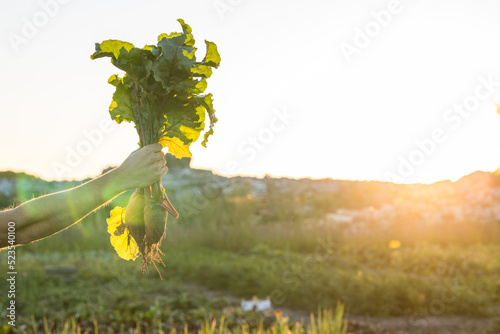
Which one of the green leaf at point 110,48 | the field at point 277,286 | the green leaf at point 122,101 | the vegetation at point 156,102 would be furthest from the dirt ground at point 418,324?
the green leaf at point 110,48

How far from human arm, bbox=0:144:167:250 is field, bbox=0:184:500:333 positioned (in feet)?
8.65

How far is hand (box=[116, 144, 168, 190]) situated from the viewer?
1581mm

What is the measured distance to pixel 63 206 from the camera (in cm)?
161

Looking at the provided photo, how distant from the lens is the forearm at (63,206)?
1.59 m

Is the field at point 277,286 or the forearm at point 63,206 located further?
the field at point 277,286

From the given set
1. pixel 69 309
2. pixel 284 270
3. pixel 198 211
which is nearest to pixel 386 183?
pixel 198 211

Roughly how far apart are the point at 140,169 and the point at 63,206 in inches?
12.9

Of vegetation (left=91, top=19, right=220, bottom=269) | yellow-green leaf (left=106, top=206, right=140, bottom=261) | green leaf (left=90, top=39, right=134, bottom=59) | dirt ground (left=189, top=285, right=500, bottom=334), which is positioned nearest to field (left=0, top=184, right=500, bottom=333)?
dirt ground (left=189, top=285, right=500, bottom=334)

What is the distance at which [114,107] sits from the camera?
193 centimetres

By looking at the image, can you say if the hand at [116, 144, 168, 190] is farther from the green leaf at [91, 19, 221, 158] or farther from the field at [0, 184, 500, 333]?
the field at [0, 184, 500, 333]

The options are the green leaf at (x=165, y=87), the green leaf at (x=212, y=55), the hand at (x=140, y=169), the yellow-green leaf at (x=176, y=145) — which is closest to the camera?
the hand at (x=140, y=169)

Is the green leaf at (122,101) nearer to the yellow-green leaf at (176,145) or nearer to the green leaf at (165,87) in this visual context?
the green leaf at (165,87)

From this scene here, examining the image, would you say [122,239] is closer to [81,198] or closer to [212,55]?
[81,198]

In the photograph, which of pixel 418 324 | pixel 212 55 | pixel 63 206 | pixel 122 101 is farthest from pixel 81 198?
pixel 418 324
